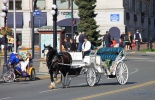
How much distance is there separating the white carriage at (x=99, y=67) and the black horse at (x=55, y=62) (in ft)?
0.99

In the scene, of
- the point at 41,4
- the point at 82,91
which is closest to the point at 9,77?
the point at 82,91

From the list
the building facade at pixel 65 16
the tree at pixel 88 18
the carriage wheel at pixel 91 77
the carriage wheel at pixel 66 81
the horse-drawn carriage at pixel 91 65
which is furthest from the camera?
the building facade at pixel 65 16

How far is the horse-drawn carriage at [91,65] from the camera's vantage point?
75.3 ft

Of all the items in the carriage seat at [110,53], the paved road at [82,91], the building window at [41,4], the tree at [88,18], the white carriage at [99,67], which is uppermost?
the building window at [41,4]

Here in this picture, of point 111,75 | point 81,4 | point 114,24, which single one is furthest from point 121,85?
point 114,24

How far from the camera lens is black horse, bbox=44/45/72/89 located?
74.9 feet

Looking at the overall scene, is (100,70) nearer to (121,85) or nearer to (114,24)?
(121,85)

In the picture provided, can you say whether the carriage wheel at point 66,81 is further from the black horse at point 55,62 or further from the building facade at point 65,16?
the building facade at point 65,16

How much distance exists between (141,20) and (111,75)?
54.0 metres

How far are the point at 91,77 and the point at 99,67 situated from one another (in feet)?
2.17

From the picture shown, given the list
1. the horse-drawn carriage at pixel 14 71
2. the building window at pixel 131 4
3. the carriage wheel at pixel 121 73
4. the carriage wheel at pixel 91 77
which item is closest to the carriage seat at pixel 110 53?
the carriage wheel at pixel 121 73

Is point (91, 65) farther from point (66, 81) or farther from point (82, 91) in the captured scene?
point (82, 91)

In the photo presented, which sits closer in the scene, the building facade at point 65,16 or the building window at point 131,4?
the building facade at point 65,16

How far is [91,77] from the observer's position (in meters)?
23.3
